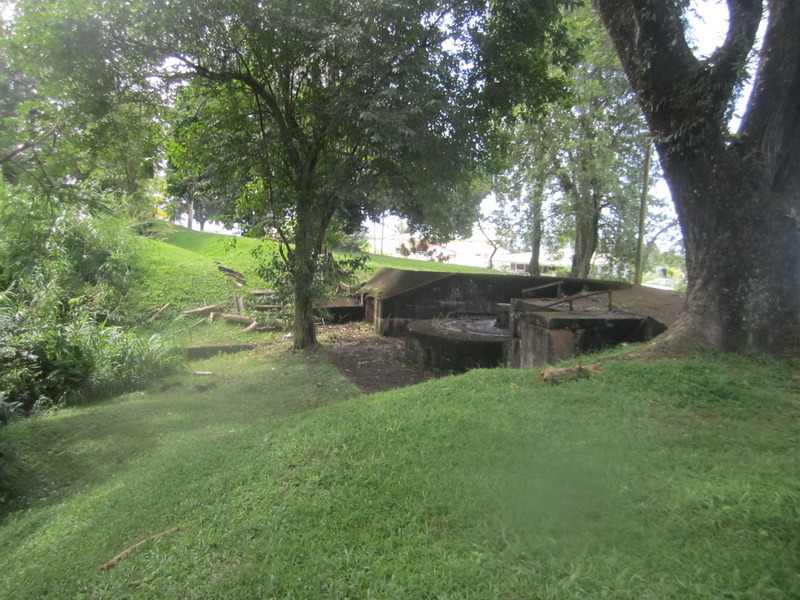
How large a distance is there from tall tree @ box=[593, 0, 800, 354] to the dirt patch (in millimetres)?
4630

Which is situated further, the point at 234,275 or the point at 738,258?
the point at 234,275

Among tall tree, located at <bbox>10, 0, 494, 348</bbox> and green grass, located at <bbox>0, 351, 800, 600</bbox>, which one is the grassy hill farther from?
tall tree, located at <bbox>10, 0, 494, 348</bbox>

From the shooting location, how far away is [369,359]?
10539 millimetres

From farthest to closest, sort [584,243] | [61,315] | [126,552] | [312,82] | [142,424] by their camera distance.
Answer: [584,243], [61,315], [312,82], [142,424], [126,552]

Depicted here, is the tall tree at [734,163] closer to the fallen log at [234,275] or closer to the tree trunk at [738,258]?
Answer: the tree trunk at [738,258]

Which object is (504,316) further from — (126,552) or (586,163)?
(126,552)

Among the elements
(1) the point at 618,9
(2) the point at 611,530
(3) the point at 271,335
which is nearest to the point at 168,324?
(3) the point at 271,335

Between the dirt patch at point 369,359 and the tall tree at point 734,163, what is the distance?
4630 millimetres

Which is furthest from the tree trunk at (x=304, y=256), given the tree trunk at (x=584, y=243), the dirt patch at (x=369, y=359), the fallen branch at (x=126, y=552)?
the tree trunk at (x=584, y=243)

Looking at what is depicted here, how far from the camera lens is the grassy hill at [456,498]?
96.1 inches

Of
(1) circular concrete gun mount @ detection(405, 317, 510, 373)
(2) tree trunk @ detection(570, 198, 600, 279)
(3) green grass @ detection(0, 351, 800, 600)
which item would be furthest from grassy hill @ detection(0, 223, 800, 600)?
(2) tree trunk @ detection(570, 198, 600, 279)

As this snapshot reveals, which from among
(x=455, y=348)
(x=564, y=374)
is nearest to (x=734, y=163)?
(x=564, y=374)

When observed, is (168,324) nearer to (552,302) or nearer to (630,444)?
(552,302)

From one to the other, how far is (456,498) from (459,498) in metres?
0.02
